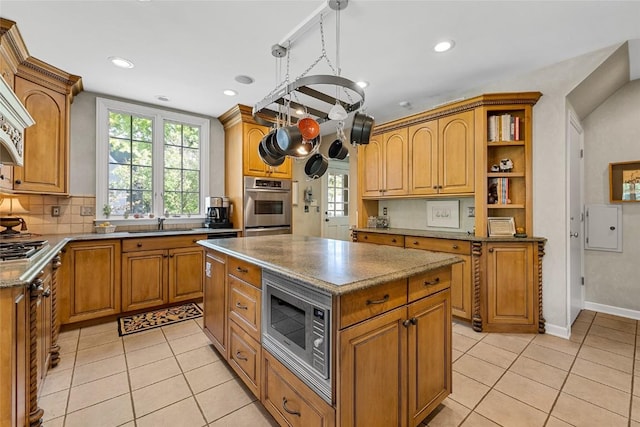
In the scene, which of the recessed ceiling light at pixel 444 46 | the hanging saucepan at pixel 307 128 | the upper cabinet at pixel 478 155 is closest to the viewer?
the hanging saucepan at pixel 307 128

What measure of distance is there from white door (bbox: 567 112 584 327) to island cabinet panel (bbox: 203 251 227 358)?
123 inches

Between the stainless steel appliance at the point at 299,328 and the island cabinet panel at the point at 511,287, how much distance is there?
2.25 m

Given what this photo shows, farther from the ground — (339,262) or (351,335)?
(339,262)

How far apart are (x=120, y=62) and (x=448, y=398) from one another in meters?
3.90

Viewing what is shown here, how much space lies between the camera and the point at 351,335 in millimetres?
1183

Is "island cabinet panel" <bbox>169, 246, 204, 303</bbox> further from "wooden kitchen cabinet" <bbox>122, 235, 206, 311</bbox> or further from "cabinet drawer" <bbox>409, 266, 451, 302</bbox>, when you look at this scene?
"cabinet drawer" <bbox>409, 266, 451, 302</bbox>

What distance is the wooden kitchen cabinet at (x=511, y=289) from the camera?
2.76 m

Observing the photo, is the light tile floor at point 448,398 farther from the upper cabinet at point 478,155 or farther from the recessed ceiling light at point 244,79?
the recessed ceiling light at point 244,79

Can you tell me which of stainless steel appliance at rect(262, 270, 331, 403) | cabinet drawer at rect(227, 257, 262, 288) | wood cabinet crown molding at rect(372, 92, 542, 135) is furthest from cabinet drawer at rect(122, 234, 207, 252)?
wood cabinet crown molding at rect(372, 92, 542, 135)

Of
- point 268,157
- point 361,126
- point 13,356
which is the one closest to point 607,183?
point 361,126

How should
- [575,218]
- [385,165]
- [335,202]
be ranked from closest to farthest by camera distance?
1. [575,218]
2. [385,165]
3. [335,202]

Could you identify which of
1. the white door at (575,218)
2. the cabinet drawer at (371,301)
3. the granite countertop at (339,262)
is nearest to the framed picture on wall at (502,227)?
the white door at (575,218)

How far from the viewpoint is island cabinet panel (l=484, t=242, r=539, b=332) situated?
2762 mm

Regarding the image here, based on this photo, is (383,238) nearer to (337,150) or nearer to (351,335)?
(337,150)
